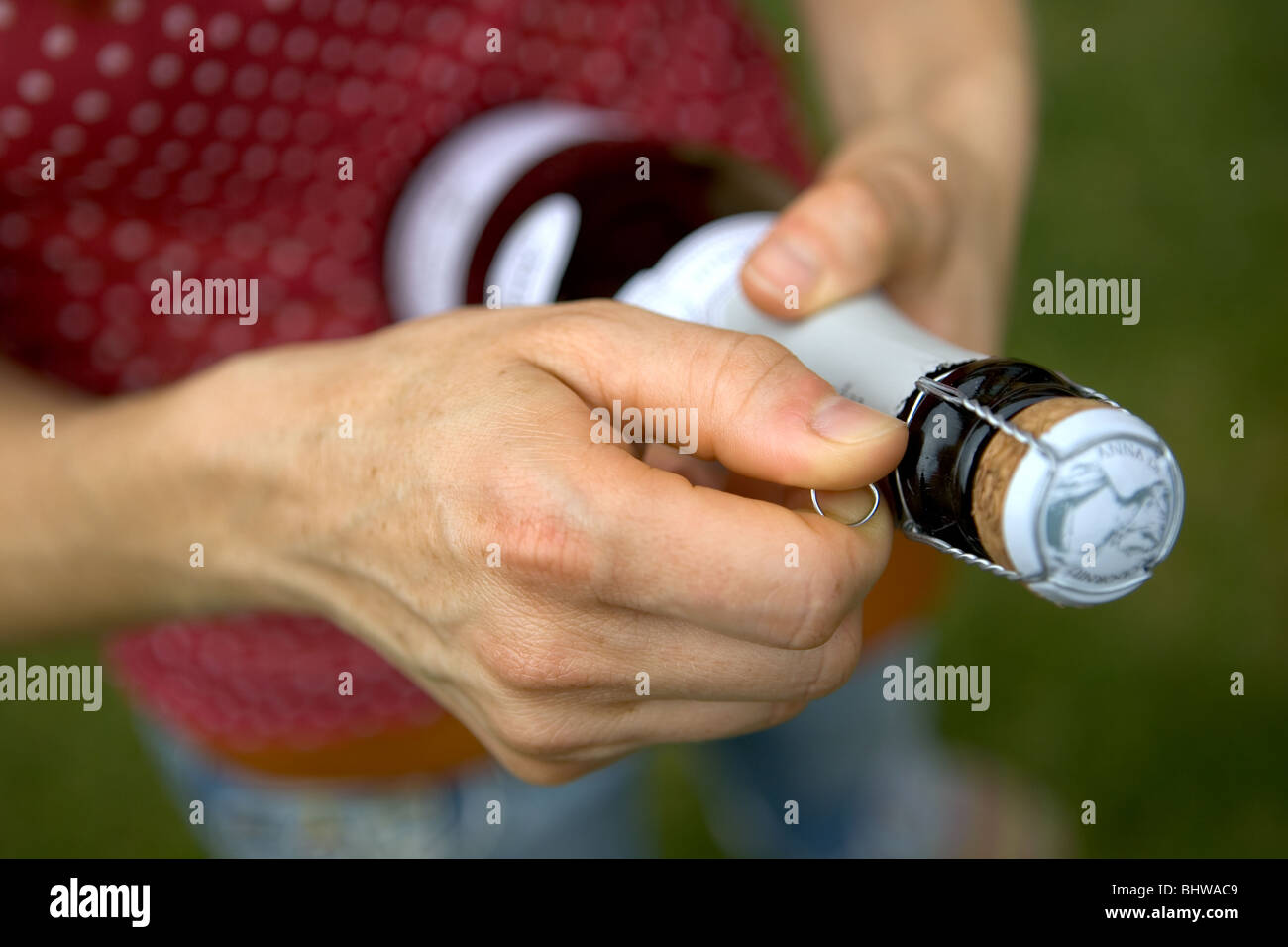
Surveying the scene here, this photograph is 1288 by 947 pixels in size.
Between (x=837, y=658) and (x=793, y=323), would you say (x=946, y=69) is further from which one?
(x=837, y=658)

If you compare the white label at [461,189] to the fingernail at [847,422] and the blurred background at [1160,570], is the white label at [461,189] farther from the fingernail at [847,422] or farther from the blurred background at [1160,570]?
the blurred background at [1160,570]

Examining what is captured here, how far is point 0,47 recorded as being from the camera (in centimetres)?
44

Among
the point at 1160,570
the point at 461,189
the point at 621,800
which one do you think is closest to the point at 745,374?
the point at 461,189

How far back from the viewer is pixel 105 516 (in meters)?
0.47

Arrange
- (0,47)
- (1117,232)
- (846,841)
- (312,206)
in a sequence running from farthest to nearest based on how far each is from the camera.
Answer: (1117,232), (846,841), (312,206), (0,47)

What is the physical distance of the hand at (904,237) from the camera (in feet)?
1.32

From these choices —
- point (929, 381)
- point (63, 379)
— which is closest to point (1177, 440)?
point (929, 381)

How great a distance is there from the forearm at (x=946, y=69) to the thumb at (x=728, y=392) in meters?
0.29

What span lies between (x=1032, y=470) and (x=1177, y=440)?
124 cm

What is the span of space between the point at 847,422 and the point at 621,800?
53 cm

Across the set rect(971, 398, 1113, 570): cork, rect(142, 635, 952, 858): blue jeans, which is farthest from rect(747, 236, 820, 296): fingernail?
rect(142, 635, 952, 858): blue jeans

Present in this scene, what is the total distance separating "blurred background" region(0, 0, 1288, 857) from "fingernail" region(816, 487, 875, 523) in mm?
870

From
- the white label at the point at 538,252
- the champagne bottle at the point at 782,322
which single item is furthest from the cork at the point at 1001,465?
the white label at the point at 538,252
